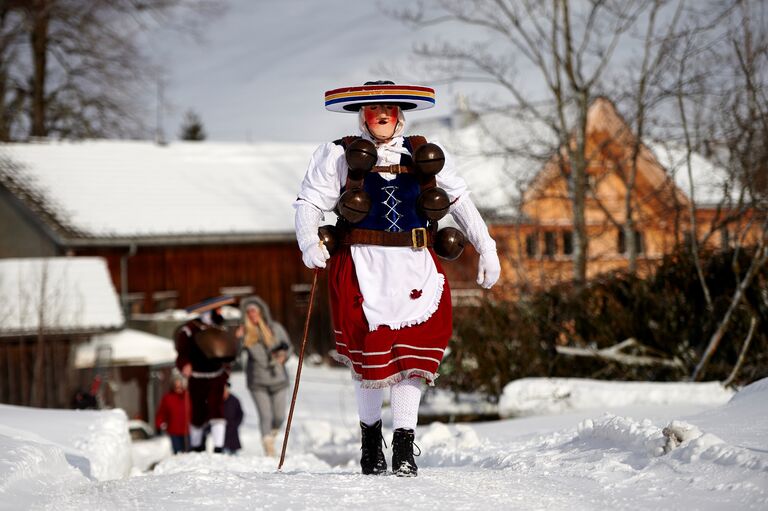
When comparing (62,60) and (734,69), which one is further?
(62,60)

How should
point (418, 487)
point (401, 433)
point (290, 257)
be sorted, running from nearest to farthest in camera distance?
1. point (418, 487)
2. point (401, 433)
3. point (290, 257)

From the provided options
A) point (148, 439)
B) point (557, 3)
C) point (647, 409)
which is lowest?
point (148, 439)

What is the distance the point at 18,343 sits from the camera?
Answer: 21.1m

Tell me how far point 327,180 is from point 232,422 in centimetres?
717

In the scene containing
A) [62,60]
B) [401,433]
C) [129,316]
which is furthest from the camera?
[62,60]

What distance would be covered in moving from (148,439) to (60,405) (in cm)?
170

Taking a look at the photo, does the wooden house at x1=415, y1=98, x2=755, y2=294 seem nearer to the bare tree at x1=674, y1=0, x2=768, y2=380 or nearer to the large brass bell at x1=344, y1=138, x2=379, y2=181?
the bare tree at x1=674, y1=0, x2=768, y2=380

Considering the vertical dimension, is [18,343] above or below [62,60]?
below

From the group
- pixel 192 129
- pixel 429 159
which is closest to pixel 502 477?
pixel 429 159

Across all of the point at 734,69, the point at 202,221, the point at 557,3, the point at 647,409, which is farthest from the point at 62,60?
the point at 647,409

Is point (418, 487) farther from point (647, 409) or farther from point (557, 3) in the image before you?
point (557, 3)

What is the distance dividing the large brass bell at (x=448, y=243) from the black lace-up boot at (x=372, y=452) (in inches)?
37.5

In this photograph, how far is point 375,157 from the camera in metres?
5.68

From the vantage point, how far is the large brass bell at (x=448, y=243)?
5.94 meters
